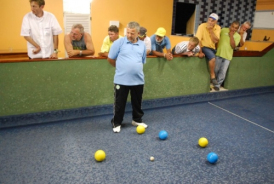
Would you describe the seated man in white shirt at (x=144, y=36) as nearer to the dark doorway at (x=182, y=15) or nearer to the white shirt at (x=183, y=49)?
the white shirt at (x=183, y=49)

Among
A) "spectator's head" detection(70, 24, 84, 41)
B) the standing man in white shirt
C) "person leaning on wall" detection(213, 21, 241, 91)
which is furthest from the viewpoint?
"person leaning on wall" detection(213, 21, 241, 91)

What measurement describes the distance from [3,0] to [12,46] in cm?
94

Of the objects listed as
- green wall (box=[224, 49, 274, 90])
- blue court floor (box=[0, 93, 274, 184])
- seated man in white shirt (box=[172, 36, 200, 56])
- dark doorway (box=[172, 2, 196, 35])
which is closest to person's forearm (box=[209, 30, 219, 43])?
seated man in white shirt (box=[172, 36, 200, 56])

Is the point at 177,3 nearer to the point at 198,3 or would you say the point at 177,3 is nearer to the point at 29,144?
the point at 198,3

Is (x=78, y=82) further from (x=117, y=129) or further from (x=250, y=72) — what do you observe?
(x=250, y=72)

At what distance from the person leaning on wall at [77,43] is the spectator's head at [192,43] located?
1545mm

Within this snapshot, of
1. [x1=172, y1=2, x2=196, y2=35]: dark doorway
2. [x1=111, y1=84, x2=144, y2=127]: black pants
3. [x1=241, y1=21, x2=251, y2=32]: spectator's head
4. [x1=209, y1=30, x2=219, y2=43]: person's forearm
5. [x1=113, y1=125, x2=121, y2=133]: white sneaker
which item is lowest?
[x1=113, y1=125, x2=121, y2=133]: white sneaker

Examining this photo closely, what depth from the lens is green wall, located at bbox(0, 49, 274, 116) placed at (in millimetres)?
2941

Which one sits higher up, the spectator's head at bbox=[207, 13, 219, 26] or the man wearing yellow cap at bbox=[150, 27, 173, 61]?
the spectator's head at bbox=[207, 13, 219, 26]

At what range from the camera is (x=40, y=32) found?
3.11 m

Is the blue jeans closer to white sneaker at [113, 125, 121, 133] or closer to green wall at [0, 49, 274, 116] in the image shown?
green wall at [0, 49, 274, 116]

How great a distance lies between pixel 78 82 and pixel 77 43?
56cm

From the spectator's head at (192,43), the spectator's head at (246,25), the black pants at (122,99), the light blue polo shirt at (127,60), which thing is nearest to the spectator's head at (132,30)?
the light blue polo shirt at (127,60)

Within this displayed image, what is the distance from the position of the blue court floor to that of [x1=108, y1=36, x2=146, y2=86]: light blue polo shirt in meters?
0.69
